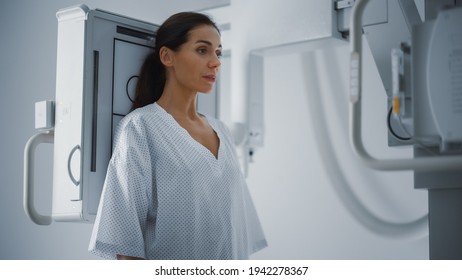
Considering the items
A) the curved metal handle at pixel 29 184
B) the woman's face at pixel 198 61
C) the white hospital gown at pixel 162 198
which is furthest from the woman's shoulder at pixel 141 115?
the curved metal handle at pixel 29 184

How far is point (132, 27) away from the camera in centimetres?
213

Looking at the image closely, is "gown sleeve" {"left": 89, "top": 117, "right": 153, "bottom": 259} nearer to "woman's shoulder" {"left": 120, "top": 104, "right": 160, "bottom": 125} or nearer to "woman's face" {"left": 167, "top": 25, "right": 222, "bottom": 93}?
"woman's shoulder" {"left": 120, "top": 104, "right": 160, "bottom": 125}

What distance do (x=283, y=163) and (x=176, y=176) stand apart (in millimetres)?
1814

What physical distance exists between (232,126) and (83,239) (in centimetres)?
154

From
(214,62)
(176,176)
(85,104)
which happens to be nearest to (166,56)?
(214,62)

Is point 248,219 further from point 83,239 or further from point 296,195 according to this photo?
point 83,239

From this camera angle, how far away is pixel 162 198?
6.05 feet

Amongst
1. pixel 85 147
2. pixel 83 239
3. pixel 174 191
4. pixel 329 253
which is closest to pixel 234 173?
pixel 174 191

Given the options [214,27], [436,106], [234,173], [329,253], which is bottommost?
[329,253]

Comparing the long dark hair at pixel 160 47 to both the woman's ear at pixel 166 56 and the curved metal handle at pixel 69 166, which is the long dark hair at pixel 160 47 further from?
the curved metal handle at pixel 69 166

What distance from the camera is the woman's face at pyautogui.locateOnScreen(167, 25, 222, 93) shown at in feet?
6.54

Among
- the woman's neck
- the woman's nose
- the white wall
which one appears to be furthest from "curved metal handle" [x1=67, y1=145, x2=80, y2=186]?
the white wall

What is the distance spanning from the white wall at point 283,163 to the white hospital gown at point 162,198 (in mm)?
1246

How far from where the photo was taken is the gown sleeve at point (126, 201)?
1.79 metres
